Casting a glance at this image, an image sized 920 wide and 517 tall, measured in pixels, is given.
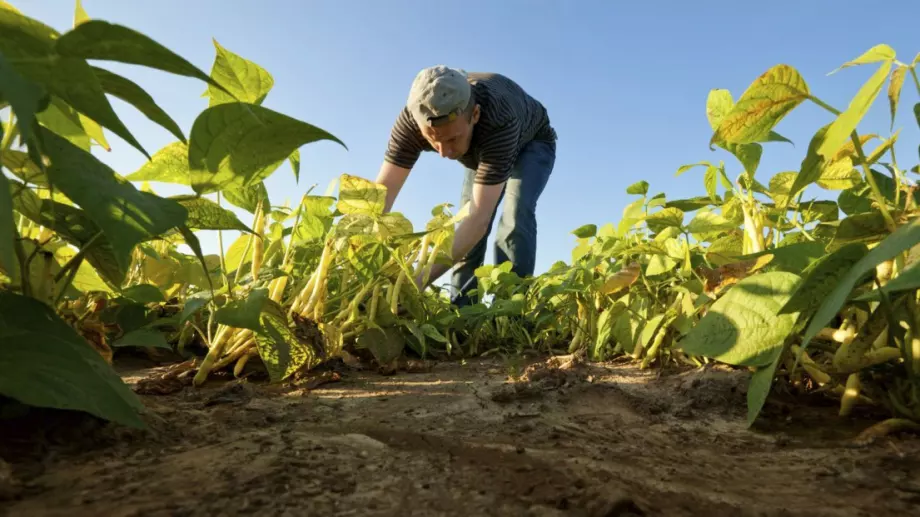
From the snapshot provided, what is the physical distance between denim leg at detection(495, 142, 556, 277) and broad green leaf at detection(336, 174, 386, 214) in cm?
212

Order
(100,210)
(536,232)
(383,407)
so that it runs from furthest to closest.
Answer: (536,232), (383,407), (100,210)

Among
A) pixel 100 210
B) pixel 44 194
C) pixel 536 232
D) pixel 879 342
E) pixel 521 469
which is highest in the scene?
pixel 536 232

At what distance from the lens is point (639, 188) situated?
193 cm

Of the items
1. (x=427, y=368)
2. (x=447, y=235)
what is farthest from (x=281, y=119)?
(x=427, y=368)

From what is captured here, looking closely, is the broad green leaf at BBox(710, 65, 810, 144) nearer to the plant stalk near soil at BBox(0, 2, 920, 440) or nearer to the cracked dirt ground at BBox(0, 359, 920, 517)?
the plant stalk near soil at BBox(0, 2, 920, 440)

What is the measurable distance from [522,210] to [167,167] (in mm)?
2802

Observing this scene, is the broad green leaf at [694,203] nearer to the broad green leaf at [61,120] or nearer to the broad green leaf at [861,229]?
the broad green leaf at [861,229]

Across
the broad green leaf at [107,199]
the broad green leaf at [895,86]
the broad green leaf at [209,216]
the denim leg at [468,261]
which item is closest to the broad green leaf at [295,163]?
the broad green leaf at [209,216]

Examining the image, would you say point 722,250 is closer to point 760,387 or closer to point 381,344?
point 760,387

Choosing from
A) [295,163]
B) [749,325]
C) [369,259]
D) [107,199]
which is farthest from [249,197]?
[749,325]

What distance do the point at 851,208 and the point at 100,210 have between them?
4.75 feet

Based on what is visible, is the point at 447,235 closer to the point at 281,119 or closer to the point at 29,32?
the point at 281,119

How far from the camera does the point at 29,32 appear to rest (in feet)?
1.87

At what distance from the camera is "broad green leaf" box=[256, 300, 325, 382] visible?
1179 mm
